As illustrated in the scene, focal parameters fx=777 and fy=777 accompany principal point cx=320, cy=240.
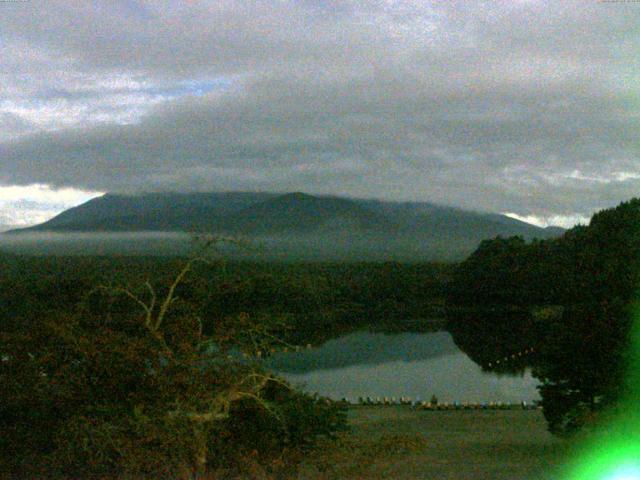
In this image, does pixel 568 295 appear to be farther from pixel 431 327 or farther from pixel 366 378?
pixel 366 378

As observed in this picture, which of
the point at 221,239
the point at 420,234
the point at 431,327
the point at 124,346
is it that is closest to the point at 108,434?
the point at 124,346

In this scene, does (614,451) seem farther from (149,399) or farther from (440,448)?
(149,399)

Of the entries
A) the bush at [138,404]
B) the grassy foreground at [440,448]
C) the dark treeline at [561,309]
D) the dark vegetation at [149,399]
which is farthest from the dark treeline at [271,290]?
the dark treeline at [561,309]

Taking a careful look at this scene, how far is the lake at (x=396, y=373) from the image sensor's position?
21.6 metres

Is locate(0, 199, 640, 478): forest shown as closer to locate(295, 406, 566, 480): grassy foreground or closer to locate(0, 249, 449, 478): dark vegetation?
locate(0, 249, 449, 478): dark vegetation

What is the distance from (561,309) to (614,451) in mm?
34201

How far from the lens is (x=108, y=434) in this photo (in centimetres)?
567

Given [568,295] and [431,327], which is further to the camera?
[431,327]

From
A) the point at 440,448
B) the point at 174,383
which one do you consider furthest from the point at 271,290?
the point at 174,383

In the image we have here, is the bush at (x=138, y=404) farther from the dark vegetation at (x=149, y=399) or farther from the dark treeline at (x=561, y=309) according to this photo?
the dark treeline at (x=561, y=309)

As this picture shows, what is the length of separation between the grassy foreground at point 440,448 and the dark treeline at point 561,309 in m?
0.82

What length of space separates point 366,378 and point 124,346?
63.6 feet

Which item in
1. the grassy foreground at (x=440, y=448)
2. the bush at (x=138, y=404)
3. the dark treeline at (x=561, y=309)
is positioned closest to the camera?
the bush at (x=138, y=404)

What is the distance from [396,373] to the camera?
2677 centimetres
